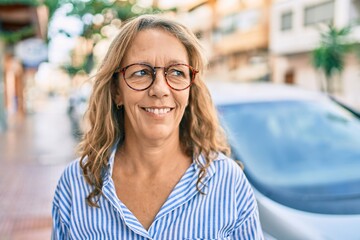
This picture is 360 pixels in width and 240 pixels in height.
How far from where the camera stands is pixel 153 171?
1.70 m

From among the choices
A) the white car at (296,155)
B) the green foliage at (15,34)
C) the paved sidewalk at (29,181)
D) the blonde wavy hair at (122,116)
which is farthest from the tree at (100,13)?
the blonde wavy hair at (122,116)

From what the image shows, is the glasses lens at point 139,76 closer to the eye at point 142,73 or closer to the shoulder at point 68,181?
the eye at point 142,73

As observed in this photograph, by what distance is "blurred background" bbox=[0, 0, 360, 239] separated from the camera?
7.86 meters

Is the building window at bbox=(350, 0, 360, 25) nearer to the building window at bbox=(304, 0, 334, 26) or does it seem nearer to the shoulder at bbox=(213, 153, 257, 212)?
the building window at bbox=(304, 0, 334, 26)

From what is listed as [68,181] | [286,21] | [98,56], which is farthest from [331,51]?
[68,181]

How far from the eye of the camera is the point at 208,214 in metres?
1.57

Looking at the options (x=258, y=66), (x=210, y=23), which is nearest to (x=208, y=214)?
(x=258, y=66)

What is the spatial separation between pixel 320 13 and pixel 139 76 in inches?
1087

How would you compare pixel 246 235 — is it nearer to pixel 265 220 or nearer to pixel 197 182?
pixel 197 182

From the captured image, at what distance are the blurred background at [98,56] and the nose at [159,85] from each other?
2287 mm

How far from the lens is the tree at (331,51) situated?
942 inches

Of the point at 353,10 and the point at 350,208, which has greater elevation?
the point at 353,10

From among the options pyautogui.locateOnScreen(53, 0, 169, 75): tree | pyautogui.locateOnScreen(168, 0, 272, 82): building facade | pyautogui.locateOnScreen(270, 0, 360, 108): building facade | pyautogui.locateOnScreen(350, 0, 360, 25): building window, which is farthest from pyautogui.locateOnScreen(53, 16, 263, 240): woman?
pyautogui.locateOnScreen(168, 0, 272, 82): building facade

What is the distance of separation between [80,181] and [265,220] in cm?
97
